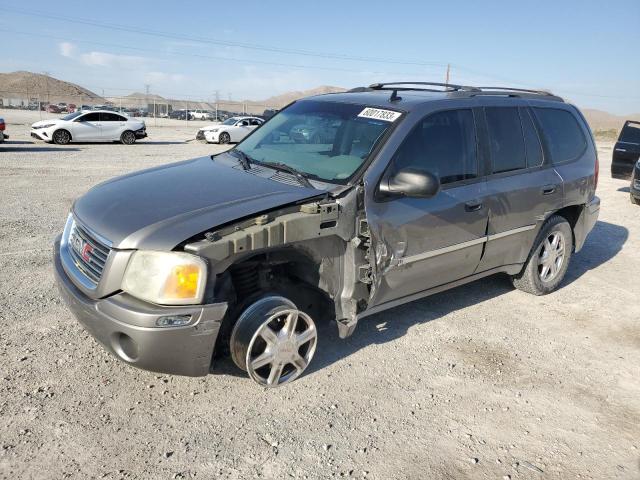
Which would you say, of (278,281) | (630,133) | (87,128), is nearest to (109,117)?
(87,128)

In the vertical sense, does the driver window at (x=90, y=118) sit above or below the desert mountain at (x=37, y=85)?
below

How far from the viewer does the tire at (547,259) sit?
194 inches

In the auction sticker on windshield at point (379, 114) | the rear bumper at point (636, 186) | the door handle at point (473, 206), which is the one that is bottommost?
the rear bumper at point (636, 186)

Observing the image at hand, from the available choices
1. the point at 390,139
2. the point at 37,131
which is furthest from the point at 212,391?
the point at 37,131

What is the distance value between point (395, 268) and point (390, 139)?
0.90m

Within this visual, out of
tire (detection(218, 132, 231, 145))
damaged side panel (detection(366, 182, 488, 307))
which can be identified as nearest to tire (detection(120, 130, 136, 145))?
tire (detection(218, 132, 231, 145))

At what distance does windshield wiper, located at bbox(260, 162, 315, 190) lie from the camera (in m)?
3.41

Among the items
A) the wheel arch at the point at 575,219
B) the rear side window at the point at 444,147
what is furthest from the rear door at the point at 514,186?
the wheel arch at the point at 575,219

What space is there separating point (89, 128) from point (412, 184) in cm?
1997

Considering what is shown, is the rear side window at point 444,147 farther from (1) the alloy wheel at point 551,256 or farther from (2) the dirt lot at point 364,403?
(1) the alloy wheel at point 551,256

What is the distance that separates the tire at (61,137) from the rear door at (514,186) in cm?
1877

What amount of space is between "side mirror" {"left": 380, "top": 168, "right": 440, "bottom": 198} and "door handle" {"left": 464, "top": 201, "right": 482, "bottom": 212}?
0.73 m

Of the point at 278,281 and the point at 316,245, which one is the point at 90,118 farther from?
the point at 316,245

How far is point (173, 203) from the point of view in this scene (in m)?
3.10
